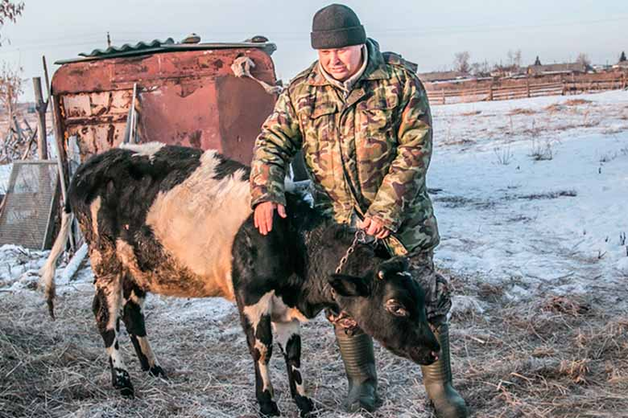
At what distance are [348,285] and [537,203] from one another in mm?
7245

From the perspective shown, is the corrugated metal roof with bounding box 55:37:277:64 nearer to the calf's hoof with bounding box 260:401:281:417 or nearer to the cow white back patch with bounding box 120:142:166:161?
the cow white back patch with bounding box 120:142:166:161

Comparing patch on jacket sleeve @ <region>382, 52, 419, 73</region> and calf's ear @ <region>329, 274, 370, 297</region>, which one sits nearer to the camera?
calf's ear @ <region>329, 274, 370, 297</region>

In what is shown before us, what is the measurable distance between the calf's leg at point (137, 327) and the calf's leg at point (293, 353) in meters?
1.08

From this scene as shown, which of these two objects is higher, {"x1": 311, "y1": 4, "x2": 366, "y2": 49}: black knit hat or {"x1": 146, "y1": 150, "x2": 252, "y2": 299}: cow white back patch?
{"x1": 311, "y1": 4, "x2": 366, "y2": 49}: black knit hat

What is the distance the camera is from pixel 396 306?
3729mm

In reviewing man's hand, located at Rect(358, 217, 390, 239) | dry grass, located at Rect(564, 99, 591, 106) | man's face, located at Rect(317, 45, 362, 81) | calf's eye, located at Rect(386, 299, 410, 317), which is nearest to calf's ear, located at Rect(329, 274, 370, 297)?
calf's eye, located at Rect(386, 299, 410, 317)

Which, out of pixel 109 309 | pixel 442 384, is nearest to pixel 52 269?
pixel 109 309

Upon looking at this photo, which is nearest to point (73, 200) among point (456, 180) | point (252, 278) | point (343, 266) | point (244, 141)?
point (252, 278)

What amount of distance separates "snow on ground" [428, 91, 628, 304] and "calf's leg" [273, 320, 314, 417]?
2.82m

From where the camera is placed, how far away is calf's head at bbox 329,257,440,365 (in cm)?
372

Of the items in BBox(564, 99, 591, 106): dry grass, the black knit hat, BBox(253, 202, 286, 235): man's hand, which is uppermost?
the black knit hat

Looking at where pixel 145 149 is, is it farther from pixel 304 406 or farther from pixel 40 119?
pixel 40 119

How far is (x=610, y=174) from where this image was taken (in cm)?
1169

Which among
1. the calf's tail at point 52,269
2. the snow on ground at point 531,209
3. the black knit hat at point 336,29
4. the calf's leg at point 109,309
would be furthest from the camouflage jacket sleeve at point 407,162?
the snow on ground at point 531,209
